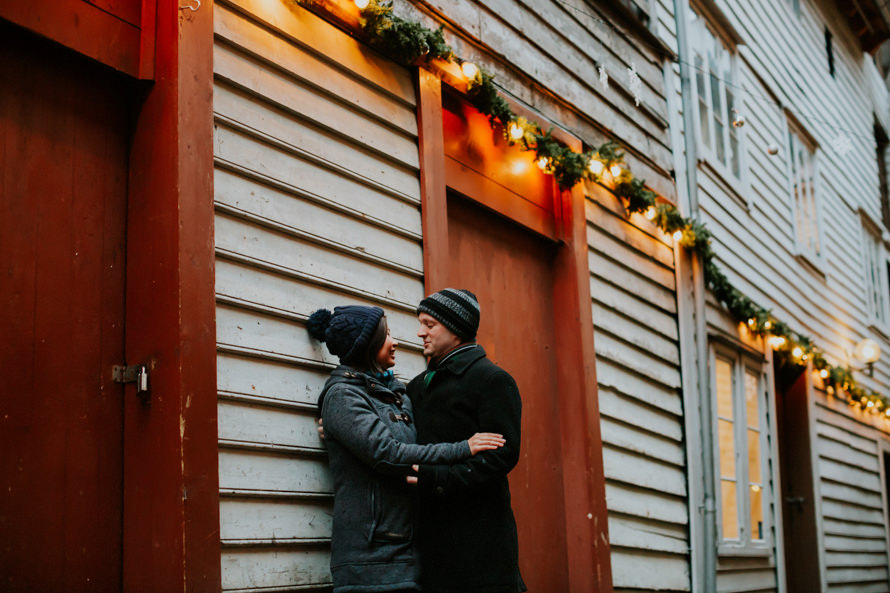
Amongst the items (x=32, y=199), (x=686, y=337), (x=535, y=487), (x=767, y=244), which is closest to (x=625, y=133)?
(x=686, y=337)

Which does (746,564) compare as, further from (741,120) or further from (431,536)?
(431,536)

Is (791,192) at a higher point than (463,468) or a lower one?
higher

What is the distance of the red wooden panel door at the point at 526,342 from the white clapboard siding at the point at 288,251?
→ 78cm

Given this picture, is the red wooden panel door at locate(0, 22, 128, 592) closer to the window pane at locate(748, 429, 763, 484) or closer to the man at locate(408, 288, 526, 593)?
the man at locate(408, 288, 526, 593)

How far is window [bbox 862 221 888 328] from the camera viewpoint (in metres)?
14.7

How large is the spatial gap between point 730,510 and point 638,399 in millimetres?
2194

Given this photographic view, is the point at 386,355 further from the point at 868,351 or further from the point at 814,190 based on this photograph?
the point at 868,351

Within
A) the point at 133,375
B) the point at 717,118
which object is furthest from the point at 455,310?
the point at 717,118

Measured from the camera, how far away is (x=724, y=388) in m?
8.78

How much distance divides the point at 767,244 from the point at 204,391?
8091 mm

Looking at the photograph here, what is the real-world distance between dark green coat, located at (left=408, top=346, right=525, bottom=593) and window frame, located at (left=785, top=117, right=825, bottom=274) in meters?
8.39

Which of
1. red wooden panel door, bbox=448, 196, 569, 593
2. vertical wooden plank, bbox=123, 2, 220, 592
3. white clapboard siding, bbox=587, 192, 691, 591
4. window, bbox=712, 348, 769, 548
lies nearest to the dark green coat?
vertical wooden plank, bbox=123, 2, 220, 592

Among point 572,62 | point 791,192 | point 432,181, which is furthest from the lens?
point 791,192

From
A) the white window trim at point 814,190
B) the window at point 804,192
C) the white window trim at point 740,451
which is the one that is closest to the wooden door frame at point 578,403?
the white window trim at point 740,451
